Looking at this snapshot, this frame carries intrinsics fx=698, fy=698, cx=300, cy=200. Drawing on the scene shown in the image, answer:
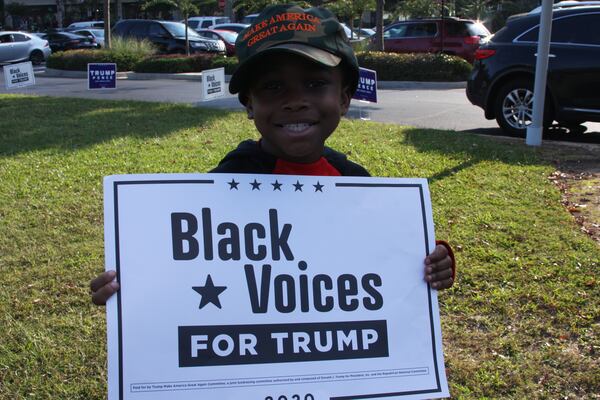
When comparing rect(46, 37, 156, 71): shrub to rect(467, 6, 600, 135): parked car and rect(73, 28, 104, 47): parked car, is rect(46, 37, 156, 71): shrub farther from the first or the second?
rect(467, 6, 600, 135): parked car

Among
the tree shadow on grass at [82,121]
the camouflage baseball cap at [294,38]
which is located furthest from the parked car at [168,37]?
the camouflage baseball cap at [294,38]

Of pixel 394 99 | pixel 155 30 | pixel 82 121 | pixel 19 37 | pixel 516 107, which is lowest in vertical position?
pixel 394 99

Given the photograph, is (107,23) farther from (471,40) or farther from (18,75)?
(471,40)

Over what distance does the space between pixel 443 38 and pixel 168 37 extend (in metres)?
8.87

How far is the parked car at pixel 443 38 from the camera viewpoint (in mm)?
19328

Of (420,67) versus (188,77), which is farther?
(188,77)

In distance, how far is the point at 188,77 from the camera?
18.4 metres

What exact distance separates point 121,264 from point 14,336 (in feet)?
6.36

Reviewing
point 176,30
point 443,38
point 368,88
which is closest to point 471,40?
point 443,38

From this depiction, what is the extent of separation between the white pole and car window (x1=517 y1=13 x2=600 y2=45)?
3.73 feet

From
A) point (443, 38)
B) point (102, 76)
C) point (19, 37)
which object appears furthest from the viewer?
point (19, 37)

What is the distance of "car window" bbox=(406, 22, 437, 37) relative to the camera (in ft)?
64.4

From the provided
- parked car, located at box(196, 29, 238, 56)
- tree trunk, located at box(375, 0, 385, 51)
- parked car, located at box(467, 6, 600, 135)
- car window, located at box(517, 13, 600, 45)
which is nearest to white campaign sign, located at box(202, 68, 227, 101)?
parked car, located at box(467, 6, 600, 135)

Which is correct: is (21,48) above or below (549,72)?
below
